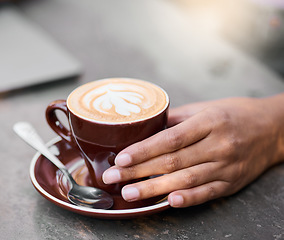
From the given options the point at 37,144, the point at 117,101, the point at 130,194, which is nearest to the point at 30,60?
the point at 37,144

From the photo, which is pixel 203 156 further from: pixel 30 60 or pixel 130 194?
pixel 30 60

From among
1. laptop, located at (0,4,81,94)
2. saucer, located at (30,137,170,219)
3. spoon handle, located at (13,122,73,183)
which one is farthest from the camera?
laptop, located at (0,4,81,94)

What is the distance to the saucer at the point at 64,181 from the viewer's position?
0.58 m

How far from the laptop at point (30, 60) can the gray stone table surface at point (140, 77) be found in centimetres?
3

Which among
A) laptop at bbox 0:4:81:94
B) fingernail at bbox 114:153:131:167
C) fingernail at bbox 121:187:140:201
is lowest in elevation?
laptop at bbox 0:4:81:94

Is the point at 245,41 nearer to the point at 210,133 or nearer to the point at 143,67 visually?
the point at 143,67

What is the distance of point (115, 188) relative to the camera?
0.67 meters

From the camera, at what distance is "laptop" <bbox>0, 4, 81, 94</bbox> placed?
111 centimetres

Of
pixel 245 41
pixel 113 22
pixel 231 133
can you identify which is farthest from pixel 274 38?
pixel 231 133

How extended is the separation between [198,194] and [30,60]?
2.56 feet

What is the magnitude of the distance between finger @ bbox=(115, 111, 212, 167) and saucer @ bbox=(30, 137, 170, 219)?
8 centimetres

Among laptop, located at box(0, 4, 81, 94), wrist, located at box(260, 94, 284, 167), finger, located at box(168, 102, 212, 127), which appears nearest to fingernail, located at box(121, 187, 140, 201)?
finger, located at box(168, 102, 212, 127)

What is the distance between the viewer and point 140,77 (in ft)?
3.99

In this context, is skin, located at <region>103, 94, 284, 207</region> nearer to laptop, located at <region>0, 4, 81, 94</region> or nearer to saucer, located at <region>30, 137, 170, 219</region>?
saucer, located at <region>30, 137, 170, 219</region>
